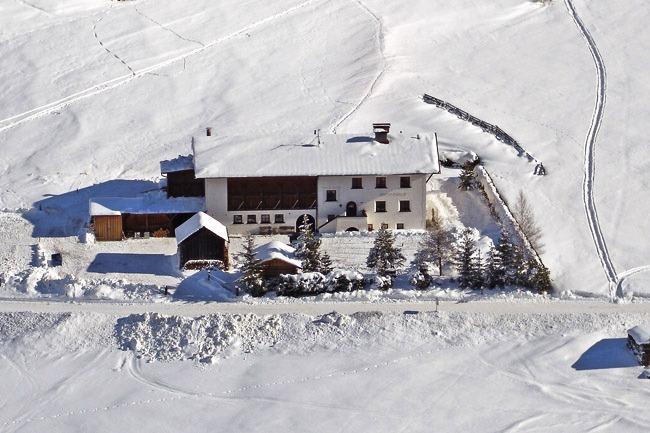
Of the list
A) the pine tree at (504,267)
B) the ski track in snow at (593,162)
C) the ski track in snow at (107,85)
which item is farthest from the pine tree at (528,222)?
the ski track in snow at (107,85)

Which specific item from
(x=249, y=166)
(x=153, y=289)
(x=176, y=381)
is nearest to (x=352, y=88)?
(x=249, y=166)

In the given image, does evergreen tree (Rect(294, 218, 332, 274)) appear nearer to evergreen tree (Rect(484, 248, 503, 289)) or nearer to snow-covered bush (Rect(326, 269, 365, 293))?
snow-covered bush (Rect(326, 269, 365, 293))

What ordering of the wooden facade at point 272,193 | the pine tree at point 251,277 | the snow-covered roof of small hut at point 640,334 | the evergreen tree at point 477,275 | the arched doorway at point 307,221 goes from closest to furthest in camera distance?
the snow-covered roof of small hut at point 640,334
the pine tree at point 251,277
the evergreen tree at point 477,275
the wooden facade at point 272,193
the arched doorway at point 307,221

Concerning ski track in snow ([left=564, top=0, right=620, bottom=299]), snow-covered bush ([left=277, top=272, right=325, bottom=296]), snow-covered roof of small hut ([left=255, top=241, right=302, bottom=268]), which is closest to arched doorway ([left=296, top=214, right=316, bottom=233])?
snow-covered roof of small hut ([left=255, top=241, right=302, bottom=268])

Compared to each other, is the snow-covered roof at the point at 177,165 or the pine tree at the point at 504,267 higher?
the snow-covered roof at the point at 177,165

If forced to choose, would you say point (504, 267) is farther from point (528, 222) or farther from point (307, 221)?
point (307, 221)

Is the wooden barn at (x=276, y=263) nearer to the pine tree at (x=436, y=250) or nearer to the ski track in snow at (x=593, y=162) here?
the pine tree at (x=436, y=250)
